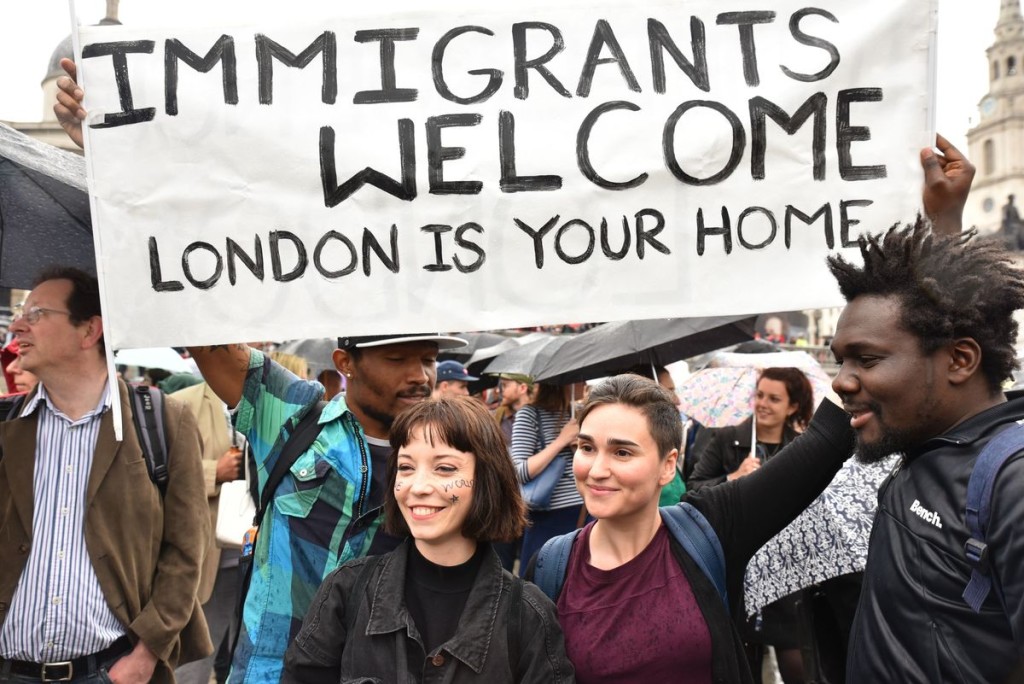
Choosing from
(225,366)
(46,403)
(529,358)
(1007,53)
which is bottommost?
(529,358)

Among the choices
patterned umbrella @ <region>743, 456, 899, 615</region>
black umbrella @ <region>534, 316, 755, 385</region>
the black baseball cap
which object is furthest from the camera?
black umbrella @ <region>534, 316, 755, 385</region>

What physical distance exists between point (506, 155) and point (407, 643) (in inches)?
54.9

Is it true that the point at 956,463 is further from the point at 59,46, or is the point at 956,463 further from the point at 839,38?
the point at 59,46

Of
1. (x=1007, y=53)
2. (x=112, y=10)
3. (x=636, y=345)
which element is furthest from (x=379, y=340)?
(x=1007, y=53)

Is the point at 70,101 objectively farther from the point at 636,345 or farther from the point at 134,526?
the point at 636,345

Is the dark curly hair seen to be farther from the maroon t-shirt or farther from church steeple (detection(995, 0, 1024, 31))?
church steeple (detection(995, 0, 1024, 31))

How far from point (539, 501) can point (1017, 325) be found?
346 cm

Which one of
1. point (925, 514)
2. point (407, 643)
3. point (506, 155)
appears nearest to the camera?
point (925, 514)

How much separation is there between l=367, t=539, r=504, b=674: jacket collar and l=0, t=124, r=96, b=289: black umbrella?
5.05 ft

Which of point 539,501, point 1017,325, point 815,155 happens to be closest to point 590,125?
point 815,155

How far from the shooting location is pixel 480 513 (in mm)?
2297

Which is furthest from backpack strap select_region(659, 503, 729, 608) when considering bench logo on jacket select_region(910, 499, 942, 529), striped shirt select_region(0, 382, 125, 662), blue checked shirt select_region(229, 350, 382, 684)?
striped shirt select_region(0, 382, 125, 662)

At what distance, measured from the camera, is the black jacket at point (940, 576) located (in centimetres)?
165

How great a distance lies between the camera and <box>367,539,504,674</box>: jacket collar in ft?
6.88
